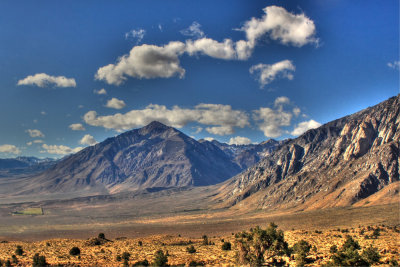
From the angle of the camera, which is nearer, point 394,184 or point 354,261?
point 354,261

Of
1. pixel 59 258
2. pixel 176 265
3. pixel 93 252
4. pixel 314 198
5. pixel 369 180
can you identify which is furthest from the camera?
pixel 314 198

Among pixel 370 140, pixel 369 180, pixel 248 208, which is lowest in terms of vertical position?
pixel 248 208

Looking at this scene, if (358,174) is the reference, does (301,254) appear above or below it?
above

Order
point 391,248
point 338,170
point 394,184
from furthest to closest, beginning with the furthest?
point 338,170 → point 394,184 → point 391,248

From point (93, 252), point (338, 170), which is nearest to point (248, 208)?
point (338, 170)

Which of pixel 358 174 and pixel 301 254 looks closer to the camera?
pixel 301 254

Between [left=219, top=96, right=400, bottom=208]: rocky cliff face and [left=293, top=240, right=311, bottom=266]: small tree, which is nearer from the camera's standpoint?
[left=293, top=240, right=311, bottom=266]: small tree

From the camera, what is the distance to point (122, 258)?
4350cm

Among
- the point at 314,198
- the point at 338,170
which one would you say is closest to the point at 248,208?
the point at 314,198

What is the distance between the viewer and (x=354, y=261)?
103ft

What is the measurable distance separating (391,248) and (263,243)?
1872cm

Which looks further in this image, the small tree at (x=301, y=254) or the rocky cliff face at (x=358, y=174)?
the rocky cliff face at (x=358, y=174)

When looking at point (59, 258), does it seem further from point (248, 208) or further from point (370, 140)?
point (370, 140)

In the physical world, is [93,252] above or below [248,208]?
above
